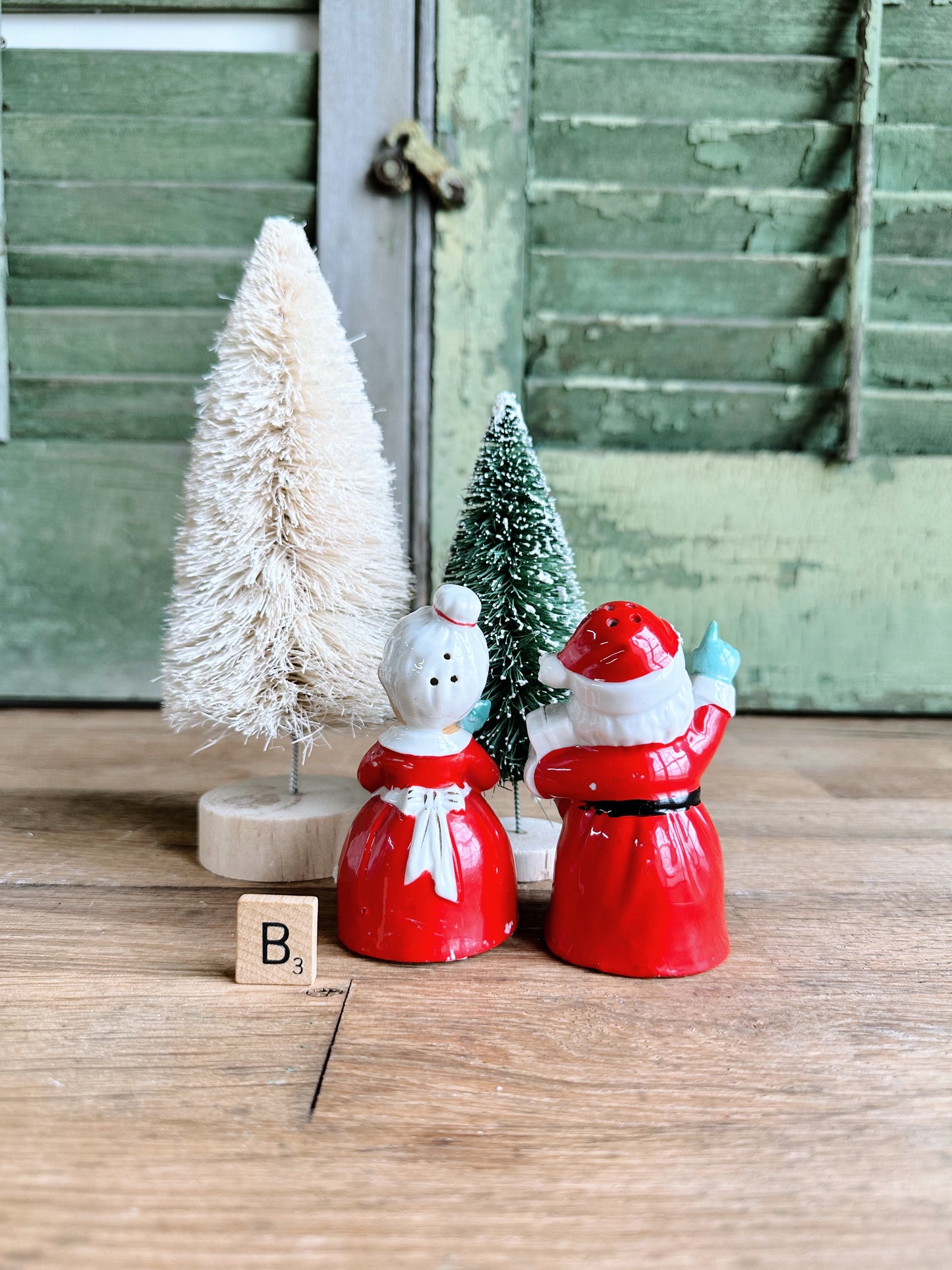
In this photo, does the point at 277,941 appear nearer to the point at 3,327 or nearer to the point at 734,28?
the point at 3,327

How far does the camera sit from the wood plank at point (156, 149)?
59.1 inches

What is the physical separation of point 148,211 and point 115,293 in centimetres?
13

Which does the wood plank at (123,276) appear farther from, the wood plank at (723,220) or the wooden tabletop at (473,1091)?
the wooden tabletop at (473,1091)

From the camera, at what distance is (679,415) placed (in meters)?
1.55

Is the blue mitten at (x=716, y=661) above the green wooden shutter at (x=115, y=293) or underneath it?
underneath

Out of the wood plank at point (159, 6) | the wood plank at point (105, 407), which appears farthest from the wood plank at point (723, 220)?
the wood plank at point (105, 407)

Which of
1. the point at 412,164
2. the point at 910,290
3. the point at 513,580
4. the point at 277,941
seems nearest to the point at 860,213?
the point at 910,290

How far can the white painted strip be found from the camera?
151 cm

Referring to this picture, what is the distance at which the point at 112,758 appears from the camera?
1344 millimetres

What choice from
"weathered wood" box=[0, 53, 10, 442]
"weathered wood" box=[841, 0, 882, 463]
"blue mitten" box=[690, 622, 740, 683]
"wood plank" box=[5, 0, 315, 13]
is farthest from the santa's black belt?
"wood plank" box=[5, 0, 315, 13]

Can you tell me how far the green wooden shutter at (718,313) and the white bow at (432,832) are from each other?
2.78 feet

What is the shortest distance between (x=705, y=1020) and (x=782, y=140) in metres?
1.32

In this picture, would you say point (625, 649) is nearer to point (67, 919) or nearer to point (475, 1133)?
point (475, 1133)

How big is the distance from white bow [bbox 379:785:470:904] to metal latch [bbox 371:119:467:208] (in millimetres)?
1047
